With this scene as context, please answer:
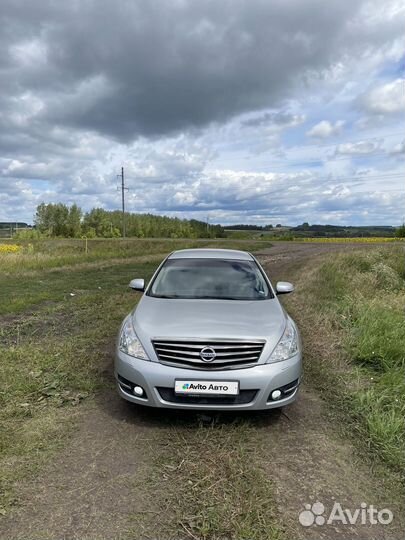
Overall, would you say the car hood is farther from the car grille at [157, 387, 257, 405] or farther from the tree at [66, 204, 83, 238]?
Answer: the tree at [66, 204, 83, 238]

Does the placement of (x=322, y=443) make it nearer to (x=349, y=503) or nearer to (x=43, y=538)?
(x=349, y=503)

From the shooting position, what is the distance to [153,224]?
88125 millimetres

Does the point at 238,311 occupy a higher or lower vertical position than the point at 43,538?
higher

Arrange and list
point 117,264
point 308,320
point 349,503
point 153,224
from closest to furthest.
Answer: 1. point 349,503
2. point 308,320
3. point 117,264
4. point 153,224

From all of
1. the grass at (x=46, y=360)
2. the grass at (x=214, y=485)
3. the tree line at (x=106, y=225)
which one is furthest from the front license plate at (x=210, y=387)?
the tree line at (x=106, y=225)

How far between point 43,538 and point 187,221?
9524 centimetres

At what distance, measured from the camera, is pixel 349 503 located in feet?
8.48

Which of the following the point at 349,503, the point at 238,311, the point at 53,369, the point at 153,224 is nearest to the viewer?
the point at 349,503

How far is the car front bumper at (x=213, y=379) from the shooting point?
10.7 ft

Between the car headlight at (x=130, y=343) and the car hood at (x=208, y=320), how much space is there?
48 mm

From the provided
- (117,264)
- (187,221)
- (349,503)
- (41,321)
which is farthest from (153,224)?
(349,503)

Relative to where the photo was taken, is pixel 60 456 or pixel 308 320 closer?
pixel 60 456

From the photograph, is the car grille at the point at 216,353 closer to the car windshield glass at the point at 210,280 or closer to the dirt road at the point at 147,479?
the dirt road at the point at 147,479

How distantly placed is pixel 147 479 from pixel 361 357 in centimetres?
353
